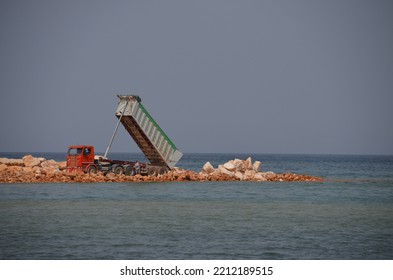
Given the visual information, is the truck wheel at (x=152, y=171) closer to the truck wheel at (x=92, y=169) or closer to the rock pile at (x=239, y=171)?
the truck wheel at (x=92, y=169)

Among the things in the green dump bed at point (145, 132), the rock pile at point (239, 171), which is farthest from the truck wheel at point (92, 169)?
the rock pile at point (239, 171)

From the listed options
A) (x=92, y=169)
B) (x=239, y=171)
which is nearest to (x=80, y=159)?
(x=92, y=169)

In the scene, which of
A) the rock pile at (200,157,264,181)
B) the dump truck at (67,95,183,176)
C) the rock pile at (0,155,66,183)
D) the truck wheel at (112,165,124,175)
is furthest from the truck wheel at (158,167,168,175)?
the rock pile at (0,155,66,183)

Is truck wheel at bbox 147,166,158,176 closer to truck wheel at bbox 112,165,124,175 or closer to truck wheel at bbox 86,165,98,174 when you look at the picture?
truck wheel at bbox 112,165,124,175

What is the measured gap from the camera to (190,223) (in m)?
23.5

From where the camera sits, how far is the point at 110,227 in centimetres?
2225

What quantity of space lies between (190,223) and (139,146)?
19.6 meters

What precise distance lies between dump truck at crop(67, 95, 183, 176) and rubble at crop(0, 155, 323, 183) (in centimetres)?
63

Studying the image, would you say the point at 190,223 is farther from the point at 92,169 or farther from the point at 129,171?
the point at 129,171

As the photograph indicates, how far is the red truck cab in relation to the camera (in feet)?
134

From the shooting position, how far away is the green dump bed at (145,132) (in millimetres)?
39094

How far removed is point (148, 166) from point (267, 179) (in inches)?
353

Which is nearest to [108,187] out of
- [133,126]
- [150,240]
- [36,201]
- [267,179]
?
[133,126]

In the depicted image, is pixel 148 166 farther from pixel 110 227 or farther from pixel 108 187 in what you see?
pixel 110 227
